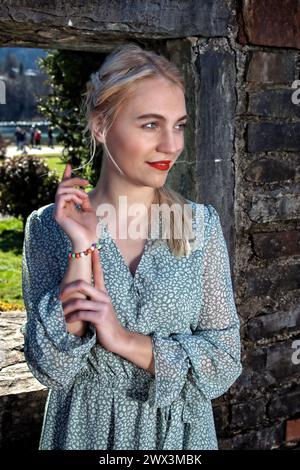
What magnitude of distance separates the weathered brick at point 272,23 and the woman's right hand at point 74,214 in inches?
56.9

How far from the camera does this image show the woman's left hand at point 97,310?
160cm

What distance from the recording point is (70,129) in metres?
10.3

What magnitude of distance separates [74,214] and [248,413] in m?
1.89

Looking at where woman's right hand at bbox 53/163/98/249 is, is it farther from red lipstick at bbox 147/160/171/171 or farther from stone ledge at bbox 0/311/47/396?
stone ledge at bbox 0/311/47/396

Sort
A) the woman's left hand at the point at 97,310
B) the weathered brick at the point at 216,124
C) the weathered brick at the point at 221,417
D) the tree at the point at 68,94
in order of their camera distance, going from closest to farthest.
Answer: the woman's left hand at the point at 97,310 → the weathered brick at the point at 216,124 → the weathered brick at the point at 221,417 → the tree at the point at 68,94

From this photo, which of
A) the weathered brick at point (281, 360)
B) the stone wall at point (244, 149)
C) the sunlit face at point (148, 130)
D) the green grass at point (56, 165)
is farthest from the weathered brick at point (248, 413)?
the green grass at point (56, 165)

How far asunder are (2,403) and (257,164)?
1688 millimetres

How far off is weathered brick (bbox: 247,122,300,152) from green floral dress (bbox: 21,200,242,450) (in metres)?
1.09

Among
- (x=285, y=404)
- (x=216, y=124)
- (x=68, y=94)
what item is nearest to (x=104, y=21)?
(x=216, y=124)

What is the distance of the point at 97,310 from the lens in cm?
160

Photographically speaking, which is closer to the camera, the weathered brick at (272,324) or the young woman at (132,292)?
the young woman at (132,292)

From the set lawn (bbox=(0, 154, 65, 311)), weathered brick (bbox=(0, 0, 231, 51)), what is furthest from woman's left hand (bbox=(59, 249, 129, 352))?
lawn (bbox=(0, 154, 65, 311))

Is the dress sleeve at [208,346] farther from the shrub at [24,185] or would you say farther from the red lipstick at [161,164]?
the shrub at [24,185]
